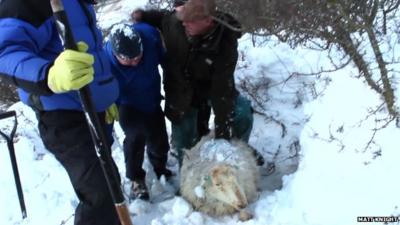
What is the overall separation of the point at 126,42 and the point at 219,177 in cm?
112

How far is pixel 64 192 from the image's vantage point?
13.8 feet

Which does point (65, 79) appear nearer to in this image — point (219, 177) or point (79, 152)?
point (79, 152)

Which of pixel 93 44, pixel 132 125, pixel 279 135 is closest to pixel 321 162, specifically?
pixel 279 135

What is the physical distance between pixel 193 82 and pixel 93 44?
124 centimetres

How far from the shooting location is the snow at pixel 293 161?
126 inches

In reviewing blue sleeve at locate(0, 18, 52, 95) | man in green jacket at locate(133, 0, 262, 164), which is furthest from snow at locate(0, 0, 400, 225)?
blue sleeve at locate(0, 18, 52, 95)

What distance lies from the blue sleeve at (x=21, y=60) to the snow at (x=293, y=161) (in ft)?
5.11

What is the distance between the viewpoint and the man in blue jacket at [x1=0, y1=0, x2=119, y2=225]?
7.83 feet

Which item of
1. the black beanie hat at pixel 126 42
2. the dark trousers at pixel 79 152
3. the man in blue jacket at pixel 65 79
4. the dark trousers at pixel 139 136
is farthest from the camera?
the dark trousers at pixel 139 136

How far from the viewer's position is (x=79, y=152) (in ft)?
9.15

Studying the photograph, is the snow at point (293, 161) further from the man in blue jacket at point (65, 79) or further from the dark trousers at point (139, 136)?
the man in blue jacket at point (65, 79)

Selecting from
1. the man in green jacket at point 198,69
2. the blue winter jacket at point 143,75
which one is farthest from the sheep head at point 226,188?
the blue winter jacket at point 143,75

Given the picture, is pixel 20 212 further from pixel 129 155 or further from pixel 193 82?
pixel 193 82

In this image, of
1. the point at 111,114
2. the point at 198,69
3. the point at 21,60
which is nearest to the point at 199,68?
the point at 198,69
